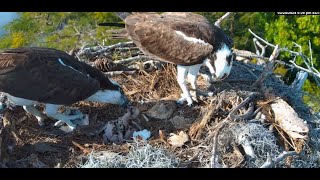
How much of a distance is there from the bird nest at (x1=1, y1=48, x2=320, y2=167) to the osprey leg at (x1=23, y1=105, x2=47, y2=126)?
0.09 metres

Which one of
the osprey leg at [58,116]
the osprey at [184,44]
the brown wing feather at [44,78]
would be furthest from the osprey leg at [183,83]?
the osprey leg at [58,116]

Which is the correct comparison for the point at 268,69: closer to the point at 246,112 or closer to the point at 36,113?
the point at 246,112

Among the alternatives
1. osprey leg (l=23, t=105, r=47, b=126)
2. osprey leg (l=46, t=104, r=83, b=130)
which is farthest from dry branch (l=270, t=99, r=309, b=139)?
osprey leg (l=23, t=105, r=47, b=126)

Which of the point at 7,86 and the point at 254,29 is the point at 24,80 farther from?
the point at 254,29

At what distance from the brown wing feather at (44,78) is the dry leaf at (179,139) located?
1.11 meters

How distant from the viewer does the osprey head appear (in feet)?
20.2

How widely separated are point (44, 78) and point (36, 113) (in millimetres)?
591

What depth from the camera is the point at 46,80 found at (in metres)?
5.56

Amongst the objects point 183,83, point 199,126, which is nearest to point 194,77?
point 183,83

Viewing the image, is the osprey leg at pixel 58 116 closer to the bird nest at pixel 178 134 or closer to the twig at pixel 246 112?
the bird nest at pixel 178 134

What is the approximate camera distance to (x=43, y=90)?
219 inches
